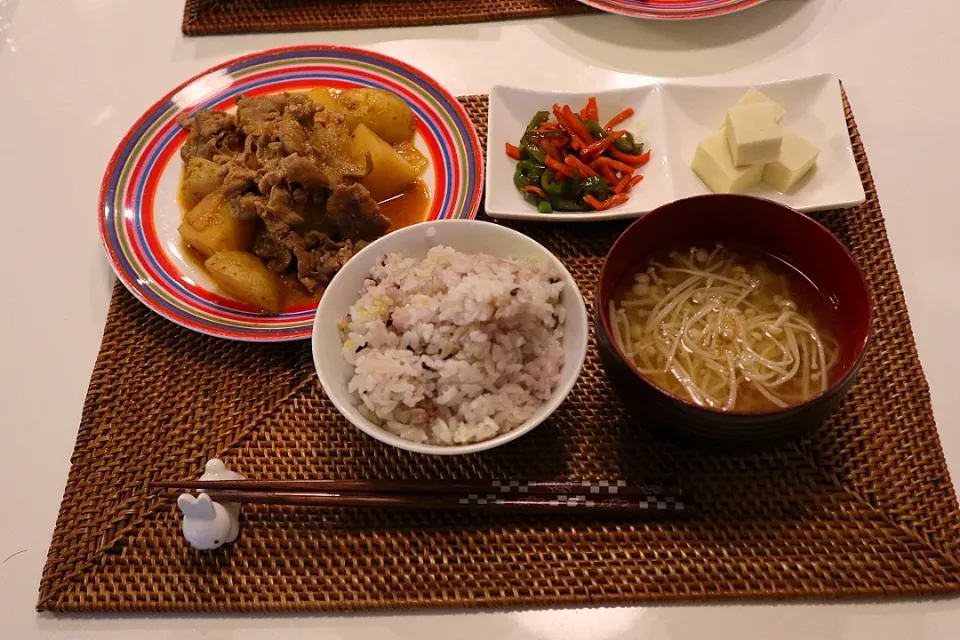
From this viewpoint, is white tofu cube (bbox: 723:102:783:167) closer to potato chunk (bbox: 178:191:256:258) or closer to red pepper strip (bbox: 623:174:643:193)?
red pepper strip (bbox: 623:174:643:193)

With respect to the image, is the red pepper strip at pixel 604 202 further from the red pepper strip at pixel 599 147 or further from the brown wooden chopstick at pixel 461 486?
the brown wooden chopstick at pixel 461 486

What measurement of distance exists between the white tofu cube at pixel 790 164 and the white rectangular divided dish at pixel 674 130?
32 millimetres

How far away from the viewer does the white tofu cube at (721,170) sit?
6.68ft

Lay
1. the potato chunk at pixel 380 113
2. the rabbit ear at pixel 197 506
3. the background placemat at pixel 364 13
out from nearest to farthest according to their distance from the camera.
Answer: the rabbit ear at pixel 197 506 < the potato chunk at pixel 380 113 < the background placemat at pixel 364 13

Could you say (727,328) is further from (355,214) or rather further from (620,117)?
(355,214)

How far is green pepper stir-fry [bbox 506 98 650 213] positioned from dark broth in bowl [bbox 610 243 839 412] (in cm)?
47

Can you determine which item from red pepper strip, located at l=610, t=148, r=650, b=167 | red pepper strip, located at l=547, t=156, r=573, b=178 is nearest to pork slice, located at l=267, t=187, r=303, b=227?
red pepper strip, located at l=547, t=156, r=573, b=178

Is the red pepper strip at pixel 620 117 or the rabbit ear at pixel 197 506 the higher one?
the red pepper strip at pixel 620 117

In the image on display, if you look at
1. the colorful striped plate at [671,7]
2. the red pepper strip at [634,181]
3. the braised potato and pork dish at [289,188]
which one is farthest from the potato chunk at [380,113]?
the colorful striped plate at [671,7]

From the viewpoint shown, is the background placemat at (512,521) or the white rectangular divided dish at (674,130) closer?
the background placemat at (512,521)

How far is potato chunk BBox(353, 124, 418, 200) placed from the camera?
7.02 ft

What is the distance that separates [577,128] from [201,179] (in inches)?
47.7

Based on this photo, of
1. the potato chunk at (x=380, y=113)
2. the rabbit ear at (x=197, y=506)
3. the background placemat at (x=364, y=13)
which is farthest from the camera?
the background placemat at (x=364, y=13)

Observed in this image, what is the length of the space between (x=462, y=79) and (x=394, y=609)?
1914 mm
